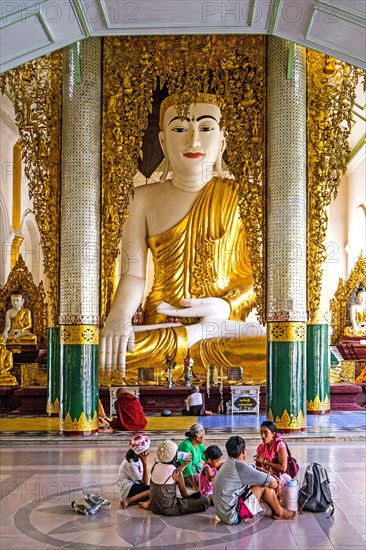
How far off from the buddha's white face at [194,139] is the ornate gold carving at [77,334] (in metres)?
5.78

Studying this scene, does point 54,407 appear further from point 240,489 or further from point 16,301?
point 240,489

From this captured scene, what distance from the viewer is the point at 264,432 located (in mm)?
6172

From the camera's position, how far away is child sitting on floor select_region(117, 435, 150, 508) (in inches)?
248

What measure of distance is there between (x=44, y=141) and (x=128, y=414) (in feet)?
12.3

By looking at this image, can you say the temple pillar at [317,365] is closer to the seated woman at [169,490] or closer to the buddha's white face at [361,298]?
the buddha's white face at [361,298]

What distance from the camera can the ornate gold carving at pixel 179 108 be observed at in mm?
10500

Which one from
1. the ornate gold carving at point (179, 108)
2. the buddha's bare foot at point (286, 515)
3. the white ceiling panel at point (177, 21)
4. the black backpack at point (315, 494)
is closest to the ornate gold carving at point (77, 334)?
the ornate gold carving at point (179, 108)

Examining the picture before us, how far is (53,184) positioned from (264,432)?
17.9 feet

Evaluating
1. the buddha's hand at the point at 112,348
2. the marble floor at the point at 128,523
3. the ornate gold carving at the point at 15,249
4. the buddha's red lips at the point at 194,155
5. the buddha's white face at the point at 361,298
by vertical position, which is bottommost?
the marble floor at the point at 128,523

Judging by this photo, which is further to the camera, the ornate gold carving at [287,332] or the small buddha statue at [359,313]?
the small buddha statue at [359,313]

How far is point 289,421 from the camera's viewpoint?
9977mm

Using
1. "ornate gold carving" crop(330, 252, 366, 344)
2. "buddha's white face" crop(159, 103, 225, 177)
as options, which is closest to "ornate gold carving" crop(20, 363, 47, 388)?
"buddha's white face" crop(159, 103, 225, 177)

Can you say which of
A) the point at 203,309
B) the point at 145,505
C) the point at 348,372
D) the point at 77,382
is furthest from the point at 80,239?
the point at 348,372

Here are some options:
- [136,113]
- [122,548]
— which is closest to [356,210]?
[136,113]
